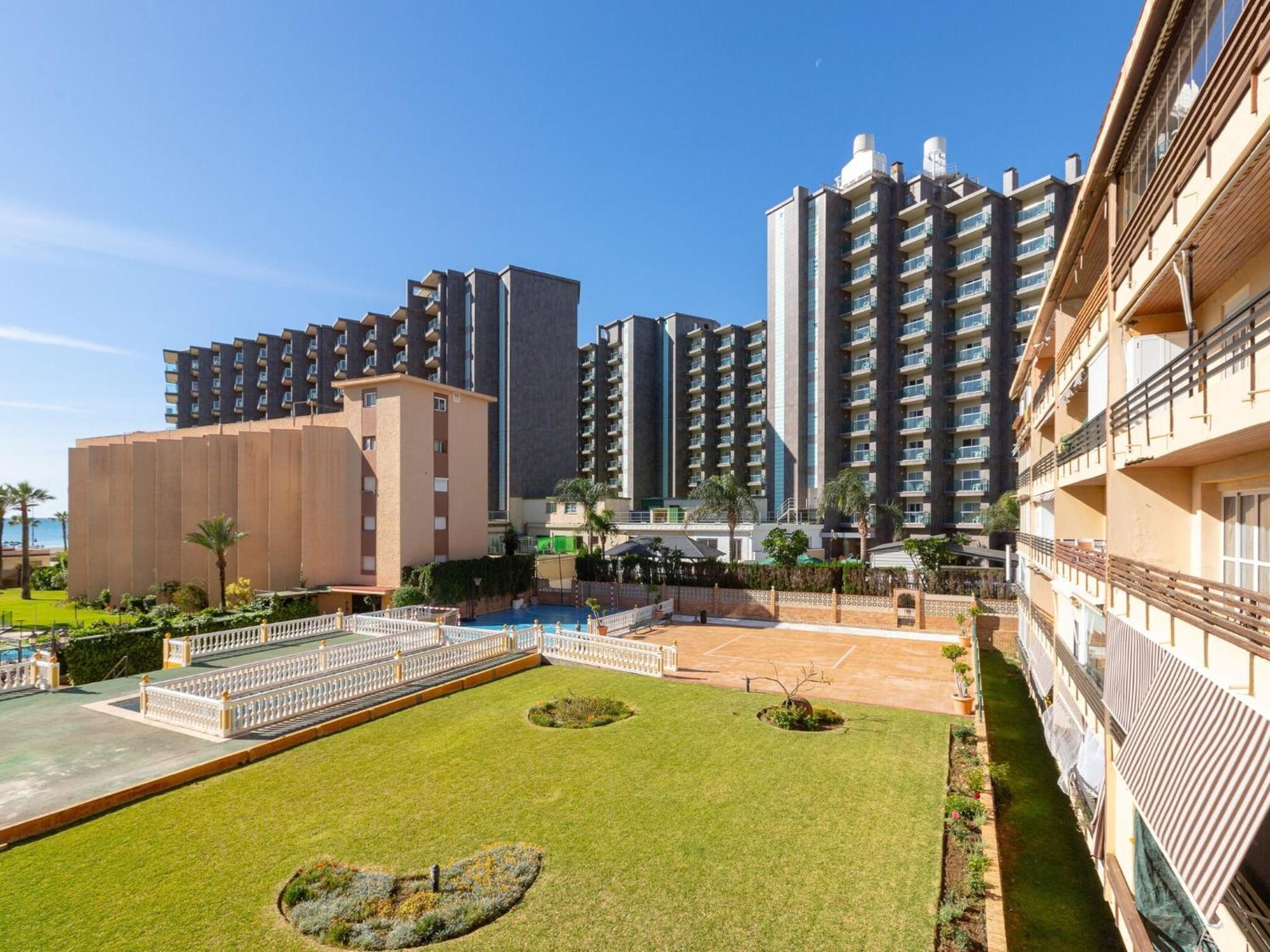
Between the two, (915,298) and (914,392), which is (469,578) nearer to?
(914,392)

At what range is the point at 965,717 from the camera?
53.0 feet

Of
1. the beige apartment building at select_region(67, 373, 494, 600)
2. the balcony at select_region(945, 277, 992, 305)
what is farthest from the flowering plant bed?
the balcony at select_region(945, 277, 992, 305)

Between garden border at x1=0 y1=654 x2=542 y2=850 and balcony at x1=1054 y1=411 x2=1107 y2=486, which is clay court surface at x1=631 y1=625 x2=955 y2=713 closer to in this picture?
balcony at x1=1054 y1=411 x2=1107 y2=486

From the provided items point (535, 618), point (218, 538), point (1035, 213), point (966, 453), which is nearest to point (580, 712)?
point (535, 618)

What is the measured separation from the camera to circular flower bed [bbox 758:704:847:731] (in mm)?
15266

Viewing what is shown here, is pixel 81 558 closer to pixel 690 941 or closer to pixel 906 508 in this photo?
pixel 690 941

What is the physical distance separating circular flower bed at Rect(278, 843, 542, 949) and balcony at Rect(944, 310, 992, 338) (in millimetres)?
47528

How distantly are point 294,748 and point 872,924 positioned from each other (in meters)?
12.3

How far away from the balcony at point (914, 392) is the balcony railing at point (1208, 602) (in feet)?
134

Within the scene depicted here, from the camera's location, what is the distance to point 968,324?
152 feet

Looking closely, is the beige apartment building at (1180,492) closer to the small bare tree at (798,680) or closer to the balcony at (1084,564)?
the balcony at (1084,564)

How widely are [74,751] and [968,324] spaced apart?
170 ft

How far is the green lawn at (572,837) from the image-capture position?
7840 mm

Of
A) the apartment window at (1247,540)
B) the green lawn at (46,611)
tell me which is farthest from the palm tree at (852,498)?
the green lawn at (46,611)
